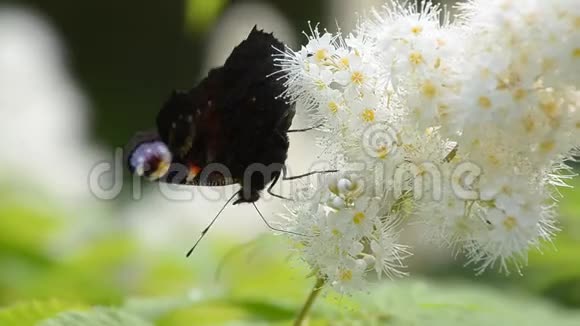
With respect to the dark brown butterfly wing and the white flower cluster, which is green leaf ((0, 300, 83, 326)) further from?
the white flower cluster

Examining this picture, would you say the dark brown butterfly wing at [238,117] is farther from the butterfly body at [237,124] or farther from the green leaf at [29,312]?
the green leaf at [29,312]

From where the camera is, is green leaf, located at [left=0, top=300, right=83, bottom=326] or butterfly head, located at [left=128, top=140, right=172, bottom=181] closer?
butterfly head, located at [left=128, top=140, right=172, bottom=181]

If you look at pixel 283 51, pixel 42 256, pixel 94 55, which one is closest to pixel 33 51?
pixel 42 256

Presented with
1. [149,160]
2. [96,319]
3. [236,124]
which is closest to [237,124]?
[236,124]

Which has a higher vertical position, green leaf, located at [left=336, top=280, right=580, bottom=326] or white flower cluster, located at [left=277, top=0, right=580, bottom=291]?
white flower cluster, located at [left=277, top=0, right=580, bottom=291]

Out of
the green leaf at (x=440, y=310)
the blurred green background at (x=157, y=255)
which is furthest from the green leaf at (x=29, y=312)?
the green leaf at (x=440, y=310)

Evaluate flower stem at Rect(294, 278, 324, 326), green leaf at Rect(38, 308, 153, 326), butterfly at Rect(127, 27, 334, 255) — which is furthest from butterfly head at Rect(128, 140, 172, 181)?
flower stem at Rect(294, 278, 324, 326)

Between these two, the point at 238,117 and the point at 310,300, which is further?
the point at 238,117

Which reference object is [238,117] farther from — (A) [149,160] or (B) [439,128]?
(B) [439,128]
